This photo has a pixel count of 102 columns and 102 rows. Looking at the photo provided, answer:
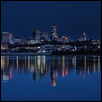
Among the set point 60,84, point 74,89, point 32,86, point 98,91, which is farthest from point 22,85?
point 98,91

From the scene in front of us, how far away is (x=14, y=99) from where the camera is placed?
7.06 metres

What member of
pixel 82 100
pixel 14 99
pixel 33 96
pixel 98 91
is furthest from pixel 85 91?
pixel 14 99

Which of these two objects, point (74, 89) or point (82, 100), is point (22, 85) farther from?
point (82, 100)

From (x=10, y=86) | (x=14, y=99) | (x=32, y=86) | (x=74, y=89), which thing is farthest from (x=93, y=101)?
(x=10, y=86)

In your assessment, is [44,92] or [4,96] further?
[44,92]

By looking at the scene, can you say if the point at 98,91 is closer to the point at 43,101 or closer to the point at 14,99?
the point at 43,101

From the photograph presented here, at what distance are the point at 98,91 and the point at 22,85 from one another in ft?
10.3

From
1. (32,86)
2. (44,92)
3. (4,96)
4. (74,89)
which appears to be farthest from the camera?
(32,86)

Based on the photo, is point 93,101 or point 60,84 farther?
point 60,84

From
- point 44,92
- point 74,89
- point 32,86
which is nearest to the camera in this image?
point 44,92

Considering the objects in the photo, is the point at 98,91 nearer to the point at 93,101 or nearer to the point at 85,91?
the point at 85,91

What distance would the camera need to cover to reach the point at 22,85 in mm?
9469

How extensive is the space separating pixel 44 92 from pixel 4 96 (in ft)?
4.61

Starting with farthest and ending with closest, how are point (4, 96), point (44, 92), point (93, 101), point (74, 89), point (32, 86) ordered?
point (32, 86) < point (74, 89) < point (44, 92) < point (4, 96) < point (93, 101)
